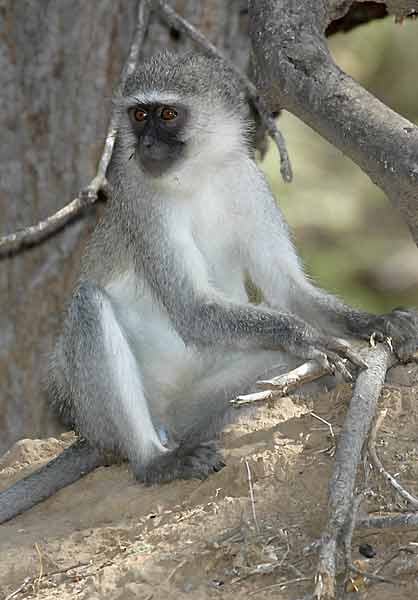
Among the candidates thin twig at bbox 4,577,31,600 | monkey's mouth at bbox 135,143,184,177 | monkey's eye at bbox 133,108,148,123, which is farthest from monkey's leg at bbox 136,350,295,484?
monkey's eye at bbox 133,108,148,123

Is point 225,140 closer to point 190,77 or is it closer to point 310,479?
point 190,77

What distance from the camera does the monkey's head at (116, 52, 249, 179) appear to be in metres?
5.04

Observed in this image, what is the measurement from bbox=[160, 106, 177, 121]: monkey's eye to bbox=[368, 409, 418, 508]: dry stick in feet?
5.68

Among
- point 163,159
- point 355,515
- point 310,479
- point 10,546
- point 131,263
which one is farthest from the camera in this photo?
point 131,263

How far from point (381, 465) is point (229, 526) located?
0.59 metres

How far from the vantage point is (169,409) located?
541cm

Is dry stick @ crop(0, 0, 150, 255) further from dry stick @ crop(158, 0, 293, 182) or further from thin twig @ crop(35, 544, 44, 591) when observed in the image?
thin twig @ crop(35, 544, 44, 591)

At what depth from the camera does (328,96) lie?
15.1 feet

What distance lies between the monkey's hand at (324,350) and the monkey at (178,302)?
12 millimetres

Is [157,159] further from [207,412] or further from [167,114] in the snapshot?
[207,412]

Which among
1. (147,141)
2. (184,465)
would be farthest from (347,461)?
(147,141)

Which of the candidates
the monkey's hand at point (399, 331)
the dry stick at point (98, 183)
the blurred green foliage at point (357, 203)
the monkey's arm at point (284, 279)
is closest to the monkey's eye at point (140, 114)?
the dry stick at point (98, 183)

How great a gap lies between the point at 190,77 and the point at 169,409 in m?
1.60

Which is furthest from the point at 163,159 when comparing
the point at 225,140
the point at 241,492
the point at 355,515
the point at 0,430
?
the point at 0,430
